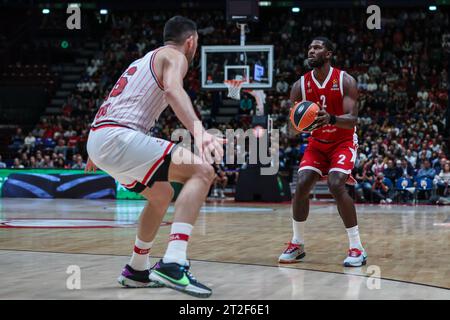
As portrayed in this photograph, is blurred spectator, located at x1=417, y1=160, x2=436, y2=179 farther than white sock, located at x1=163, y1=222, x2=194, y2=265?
Yes

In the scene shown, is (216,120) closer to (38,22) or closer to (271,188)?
(271,188)

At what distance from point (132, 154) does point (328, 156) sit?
262 centimetres

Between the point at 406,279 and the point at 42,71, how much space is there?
2475 cm

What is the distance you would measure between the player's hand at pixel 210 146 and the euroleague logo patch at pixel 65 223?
5.75 metres

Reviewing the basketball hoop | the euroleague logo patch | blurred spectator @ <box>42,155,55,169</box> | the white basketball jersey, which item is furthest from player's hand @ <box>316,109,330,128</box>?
blurred spectator @ <box>42,155,55,169</box>

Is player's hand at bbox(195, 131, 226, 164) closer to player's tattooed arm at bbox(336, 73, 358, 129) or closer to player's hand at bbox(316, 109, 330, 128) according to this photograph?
player's hand at bbox(316, 109, 330, 128)

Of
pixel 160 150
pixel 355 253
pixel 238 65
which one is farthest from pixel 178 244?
pixel 238 65

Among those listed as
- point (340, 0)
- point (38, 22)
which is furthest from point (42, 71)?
point (340, 0)

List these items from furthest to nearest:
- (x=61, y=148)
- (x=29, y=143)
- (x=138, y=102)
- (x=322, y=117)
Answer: (x=29, y=143) → (x=61, y=148) → (x=322, y=117) → (x=138, y=102)

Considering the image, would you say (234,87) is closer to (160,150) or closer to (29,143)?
(29,143)

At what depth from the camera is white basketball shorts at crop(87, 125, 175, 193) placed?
177 inches

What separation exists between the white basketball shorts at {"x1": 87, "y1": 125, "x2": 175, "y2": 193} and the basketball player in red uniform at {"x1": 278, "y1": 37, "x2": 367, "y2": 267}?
2181 millimetres

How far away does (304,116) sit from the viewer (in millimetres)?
6152

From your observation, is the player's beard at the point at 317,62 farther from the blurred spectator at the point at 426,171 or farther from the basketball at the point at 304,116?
the blurred spectator at the point at 426,171
